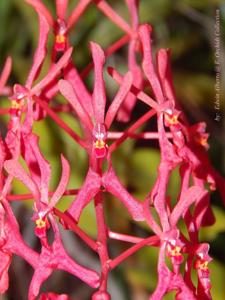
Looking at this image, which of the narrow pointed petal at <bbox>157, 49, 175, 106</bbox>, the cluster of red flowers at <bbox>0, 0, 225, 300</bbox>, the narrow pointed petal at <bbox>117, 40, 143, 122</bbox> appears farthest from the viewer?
the narrow pointed petal at <bbox>117, 40, 143, 122</bbox>

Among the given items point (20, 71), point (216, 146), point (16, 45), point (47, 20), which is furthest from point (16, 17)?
point (47, 20)

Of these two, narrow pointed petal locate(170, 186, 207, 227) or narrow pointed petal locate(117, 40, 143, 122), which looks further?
narrow pointed petal locate(117, 40, 143, 122)

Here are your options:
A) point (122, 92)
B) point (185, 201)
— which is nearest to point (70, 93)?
point (122, 92)

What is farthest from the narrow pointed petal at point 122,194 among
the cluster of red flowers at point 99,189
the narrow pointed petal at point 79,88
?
the narrow pointed petal at point 79,88

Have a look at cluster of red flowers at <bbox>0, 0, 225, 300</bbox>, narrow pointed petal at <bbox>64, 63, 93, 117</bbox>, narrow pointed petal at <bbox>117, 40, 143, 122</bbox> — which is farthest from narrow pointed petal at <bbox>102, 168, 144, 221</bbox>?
narrow pointed petal at <bbox>117, 40, 143, 122</bbox>

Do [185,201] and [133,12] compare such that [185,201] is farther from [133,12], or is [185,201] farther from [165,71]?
[133,12]

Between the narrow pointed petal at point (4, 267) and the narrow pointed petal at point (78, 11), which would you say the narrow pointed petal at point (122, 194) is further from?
the narrow pointed petal at point (78, 11)

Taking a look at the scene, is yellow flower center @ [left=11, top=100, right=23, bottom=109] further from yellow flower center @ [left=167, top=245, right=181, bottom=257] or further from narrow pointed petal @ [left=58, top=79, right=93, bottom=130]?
yellow flower center @ [left=167, top=245, right=181, bottom=257]

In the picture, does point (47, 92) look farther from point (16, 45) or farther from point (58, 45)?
point (16, 45)
